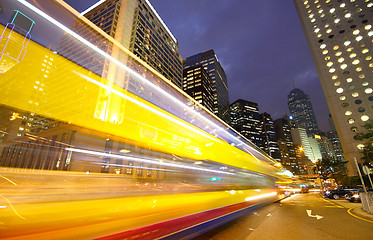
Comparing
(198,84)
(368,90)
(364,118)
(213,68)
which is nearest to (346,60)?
(368,90)

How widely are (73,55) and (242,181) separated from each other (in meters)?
6.52

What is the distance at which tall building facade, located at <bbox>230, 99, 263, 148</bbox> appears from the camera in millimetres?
135875

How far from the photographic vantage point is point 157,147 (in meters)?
3.32

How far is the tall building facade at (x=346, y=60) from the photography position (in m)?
34.9

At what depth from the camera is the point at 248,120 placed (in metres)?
138

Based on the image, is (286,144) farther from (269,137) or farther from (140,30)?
(140,30)

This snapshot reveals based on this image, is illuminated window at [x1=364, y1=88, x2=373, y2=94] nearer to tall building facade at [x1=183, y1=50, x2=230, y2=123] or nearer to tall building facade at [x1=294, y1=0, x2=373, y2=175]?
tall building facade at [x1=294, y1=0, x2=373, y2=175]

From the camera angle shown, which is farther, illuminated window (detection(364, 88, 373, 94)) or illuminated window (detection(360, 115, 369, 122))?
illuminated window (detection(364, 88, 373, 94))

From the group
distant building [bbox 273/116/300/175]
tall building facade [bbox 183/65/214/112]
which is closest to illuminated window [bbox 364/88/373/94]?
tall building facade [bbox 183/65/214/112]

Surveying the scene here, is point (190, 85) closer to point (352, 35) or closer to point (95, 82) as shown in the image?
point (352, 35)

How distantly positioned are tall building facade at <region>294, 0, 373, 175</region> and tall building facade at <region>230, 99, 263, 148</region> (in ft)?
313

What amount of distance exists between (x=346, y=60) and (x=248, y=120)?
4012 inches

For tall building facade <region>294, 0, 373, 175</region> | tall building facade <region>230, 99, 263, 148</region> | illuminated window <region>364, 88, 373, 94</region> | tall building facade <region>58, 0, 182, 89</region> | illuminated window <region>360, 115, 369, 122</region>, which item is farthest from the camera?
tall building facade <region>230, 99, 263, 148</region>

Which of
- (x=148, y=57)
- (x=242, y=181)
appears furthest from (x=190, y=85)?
(x=242, y=181)
